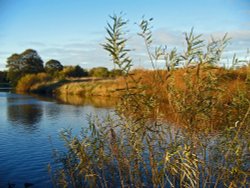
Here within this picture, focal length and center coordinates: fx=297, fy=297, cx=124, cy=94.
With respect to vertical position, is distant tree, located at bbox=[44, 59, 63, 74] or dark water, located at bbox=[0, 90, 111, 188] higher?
distant tree, located at bbox=[44, 59, 63, 74]

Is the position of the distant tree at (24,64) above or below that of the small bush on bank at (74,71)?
above

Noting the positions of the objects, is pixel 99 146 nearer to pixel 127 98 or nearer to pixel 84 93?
pixel 127 98

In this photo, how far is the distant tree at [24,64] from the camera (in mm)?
71812

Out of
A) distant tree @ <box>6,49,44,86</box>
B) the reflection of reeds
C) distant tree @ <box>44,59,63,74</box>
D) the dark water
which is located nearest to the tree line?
distant tree @ <box>6,49,44,86</box>

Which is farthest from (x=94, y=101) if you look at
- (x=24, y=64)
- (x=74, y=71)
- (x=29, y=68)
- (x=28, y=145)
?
(x=24, y=64)

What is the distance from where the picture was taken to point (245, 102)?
5414 mm

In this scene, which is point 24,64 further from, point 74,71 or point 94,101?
point 94,101

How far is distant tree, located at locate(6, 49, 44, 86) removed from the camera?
236ft

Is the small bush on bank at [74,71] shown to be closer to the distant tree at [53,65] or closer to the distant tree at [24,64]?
the distant tree at [24,64]

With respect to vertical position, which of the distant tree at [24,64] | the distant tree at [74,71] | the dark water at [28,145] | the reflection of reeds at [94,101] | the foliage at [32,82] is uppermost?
the distant tree at [24,64]

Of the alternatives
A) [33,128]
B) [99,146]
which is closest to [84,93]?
[33,128]

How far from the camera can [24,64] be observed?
73.8 m

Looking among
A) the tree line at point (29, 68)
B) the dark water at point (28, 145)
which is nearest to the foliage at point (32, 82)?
the tree line at point (29, 68)

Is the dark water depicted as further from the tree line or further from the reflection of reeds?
the tree line
